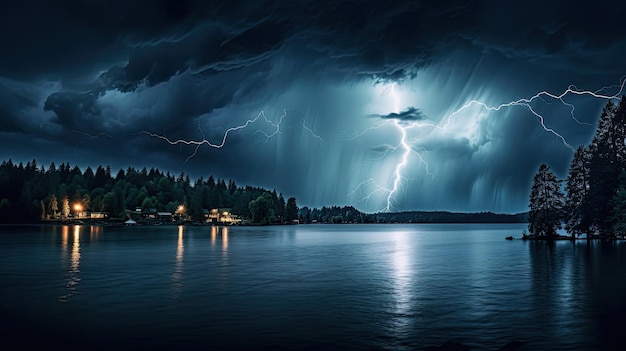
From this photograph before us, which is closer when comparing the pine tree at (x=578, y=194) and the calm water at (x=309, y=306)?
the calm water at (x=309, y=306)

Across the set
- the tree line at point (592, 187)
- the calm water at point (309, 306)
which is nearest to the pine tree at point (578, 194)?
the tree line at point (592, 187)

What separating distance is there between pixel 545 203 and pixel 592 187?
10.3 meters

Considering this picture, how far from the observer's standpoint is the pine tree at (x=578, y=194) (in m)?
103

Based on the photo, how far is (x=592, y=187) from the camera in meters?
98.7

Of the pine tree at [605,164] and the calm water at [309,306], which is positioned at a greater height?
the pine tree at [605,164]

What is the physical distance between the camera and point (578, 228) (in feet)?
343

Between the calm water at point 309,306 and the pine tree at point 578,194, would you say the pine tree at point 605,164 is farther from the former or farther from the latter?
the calm water at point 309,306

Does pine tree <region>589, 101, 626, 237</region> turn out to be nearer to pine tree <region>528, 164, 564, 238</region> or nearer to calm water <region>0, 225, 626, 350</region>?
pine tree <region>528, 164, 564, 238</region>

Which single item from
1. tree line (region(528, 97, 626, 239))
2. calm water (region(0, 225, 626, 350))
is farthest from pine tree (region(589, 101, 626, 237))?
calm water (region(0, 225, 626, 350))

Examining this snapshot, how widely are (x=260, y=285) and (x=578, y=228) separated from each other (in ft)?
301

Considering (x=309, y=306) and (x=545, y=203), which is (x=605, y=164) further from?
(x=309, y=306)

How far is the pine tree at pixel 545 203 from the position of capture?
10506 centimetres

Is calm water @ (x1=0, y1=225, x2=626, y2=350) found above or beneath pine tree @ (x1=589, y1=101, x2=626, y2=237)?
beneath

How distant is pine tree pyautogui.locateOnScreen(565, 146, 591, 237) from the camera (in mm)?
102812
